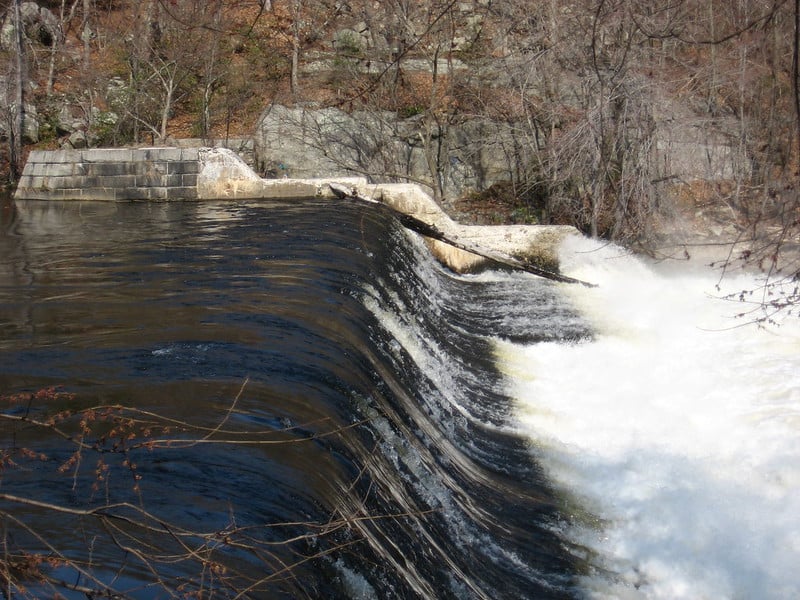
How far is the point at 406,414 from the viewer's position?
5453mm

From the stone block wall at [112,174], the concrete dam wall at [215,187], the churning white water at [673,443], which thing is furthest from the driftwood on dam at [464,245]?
the stone block wall at [112,174]

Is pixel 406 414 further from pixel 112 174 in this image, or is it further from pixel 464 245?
pixel 112 174

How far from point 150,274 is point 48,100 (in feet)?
49.5

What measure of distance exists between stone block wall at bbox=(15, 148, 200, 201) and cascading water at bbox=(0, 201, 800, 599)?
3.26 m

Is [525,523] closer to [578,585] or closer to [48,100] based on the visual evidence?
[578,585]

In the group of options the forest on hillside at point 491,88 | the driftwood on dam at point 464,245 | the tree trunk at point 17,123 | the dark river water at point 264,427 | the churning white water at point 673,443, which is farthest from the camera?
the tree trunk at point 17,123

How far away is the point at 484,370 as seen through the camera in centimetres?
782

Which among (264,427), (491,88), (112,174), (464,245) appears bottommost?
(264,427)

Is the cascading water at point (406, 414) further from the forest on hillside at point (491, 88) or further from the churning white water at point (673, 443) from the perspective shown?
the forest on hillside at point (491, 88)

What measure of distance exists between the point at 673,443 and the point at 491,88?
1253 cm

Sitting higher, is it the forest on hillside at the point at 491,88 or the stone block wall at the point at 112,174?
the forest on hillside at the point at 491,88

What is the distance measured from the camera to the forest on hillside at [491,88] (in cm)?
1280

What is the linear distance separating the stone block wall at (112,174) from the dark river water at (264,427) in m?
3.62

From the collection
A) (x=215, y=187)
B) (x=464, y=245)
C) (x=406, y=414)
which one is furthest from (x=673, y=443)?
(x=215, y=187)
